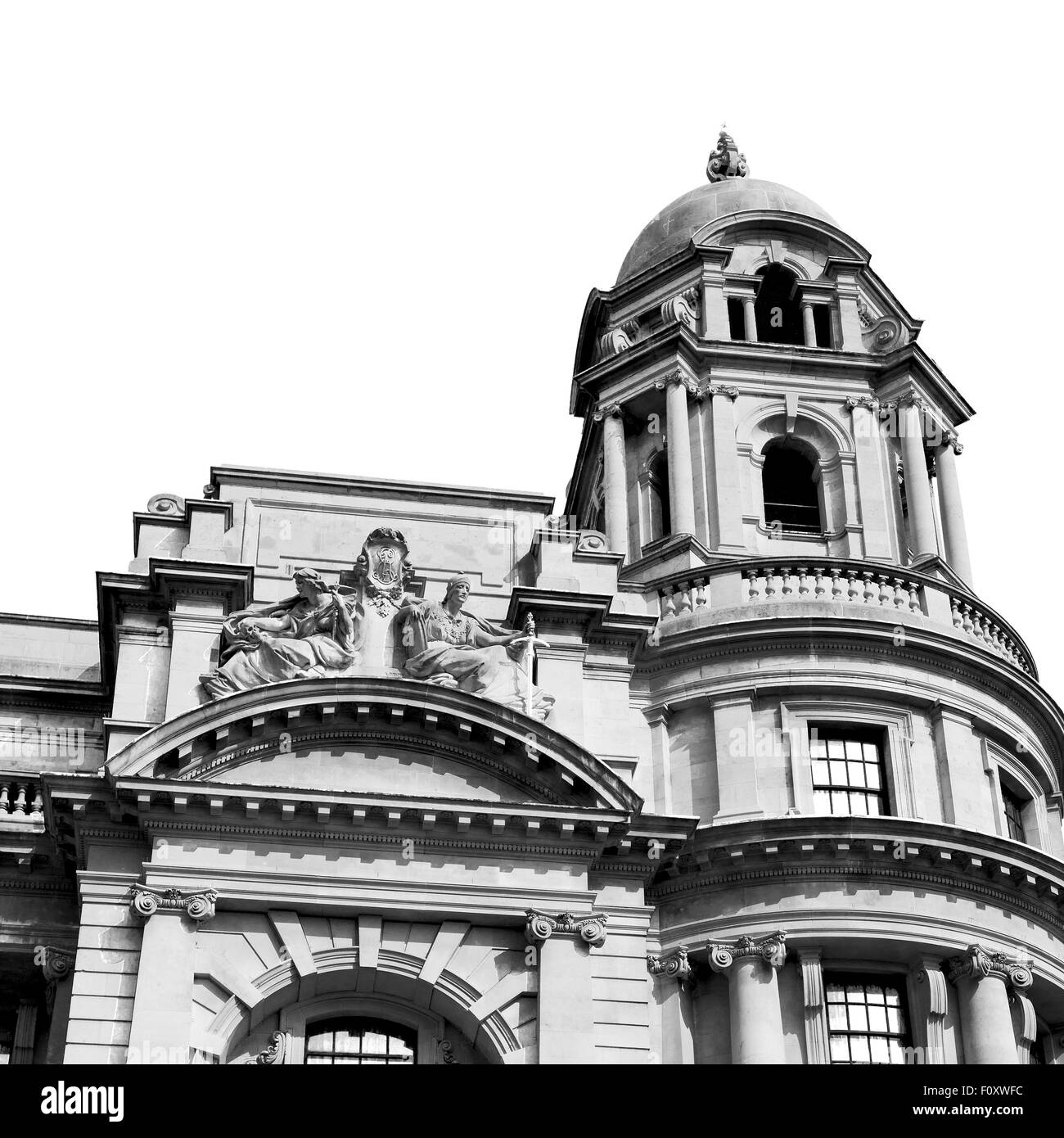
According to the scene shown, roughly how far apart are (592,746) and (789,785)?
11.3 feet

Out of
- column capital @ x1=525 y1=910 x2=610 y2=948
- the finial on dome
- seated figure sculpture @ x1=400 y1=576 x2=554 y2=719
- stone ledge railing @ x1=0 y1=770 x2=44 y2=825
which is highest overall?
the finial on dome

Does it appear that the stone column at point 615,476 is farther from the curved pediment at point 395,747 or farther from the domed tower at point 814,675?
the curved pediment at point 395,747

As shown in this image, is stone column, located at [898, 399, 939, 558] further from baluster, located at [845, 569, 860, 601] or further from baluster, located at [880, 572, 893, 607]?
baluster, located at [845, 569, 860, 601]

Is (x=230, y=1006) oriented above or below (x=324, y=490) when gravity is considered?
below

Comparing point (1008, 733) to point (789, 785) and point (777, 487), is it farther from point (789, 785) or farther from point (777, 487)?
point (777, 487)

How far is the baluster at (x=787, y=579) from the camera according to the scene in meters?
35.8

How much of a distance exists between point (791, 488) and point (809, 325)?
409 cm

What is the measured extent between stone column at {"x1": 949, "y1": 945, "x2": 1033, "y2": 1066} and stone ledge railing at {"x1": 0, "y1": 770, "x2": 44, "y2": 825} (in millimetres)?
14612

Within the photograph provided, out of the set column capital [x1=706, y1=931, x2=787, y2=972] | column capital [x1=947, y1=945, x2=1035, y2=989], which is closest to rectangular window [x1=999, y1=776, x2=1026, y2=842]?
column capital [x1=947, y1=945, x2=1035, y2=989]

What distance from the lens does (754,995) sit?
31.2m

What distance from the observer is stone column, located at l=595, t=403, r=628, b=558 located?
129ft
